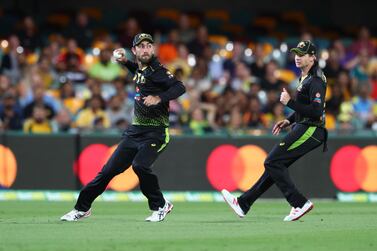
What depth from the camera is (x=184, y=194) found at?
17.9 m

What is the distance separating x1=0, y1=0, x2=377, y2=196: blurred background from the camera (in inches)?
741

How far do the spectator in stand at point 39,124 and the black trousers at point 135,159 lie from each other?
6.66 m

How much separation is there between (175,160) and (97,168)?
1.44m

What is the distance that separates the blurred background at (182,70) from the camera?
61.7 ft

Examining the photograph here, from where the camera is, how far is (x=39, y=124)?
1867cm

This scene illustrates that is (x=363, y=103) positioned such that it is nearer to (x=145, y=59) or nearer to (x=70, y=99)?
(x=70, y=99)

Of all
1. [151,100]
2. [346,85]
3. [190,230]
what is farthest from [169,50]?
[190,230]

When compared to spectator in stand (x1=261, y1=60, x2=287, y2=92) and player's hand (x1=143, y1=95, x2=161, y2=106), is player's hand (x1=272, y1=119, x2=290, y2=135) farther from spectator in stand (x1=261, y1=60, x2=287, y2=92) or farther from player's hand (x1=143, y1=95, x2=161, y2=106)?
spectator in stand (x1=261, y1=60, x2=287, y2=92)

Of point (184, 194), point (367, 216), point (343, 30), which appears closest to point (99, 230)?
point (367, 216)

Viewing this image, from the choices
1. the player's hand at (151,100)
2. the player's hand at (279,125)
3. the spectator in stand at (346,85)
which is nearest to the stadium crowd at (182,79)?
the spectator in stand at (346,85)

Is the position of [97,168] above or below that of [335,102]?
below

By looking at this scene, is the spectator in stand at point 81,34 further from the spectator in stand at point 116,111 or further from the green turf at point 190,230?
the green turf at point 190,230

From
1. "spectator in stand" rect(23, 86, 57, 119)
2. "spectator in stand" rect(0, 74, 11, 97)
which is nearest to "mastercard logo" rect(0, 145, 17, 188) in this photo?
"spectator in stand" rect(23, 86, 57, 119)

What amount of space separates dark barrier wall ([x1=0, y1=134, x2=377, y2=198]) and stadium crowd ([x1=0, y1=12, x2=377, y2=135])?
0.34m
